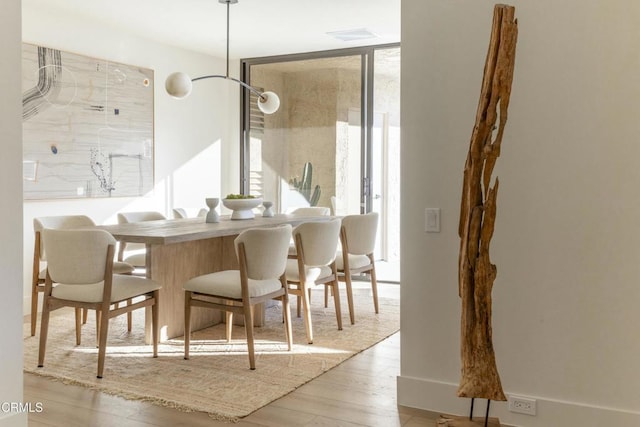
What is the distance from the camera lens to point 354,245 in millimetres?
5000

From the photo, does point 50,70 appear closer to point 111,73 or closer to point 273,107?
point 111,73

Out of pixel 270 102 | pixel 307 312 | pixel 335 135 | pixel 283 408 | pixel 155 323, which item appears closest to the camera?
pixel 283 408

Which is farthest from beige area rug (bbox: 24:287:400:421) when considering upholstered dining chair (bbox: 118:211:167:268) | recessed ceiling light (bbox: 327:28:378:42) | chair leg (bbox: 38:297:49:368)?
recessed ceiling light (bbox: 327:28:378:42)

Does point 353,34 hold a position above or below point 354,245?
above

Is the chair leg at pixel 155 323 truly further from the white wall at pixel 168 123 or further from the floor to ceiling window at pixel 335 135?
the floor to ceiling window at pixel 335 135

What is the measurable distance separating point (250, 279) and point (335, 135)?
357 centimetres

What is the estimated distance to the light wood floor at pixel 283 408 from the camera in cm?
294

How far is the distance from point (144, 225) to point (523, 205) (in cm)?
287

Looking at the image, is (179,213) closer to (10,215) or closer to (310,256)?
(310,256)

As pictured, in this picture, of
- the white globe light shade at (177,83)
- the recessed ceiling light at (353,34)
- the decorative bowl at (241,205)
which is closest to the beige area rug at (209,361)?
the decorative bowl at (241,205)

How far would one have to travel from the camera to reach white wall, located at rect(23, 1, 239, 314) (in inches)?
212

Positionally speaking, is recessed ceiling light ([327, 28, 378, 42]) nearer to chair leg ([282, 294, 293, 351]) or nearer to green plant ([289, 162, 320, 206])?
green plant ([289, 162, 320, 206])

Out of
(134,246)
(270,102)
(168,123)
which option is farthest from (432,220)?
(168,123)

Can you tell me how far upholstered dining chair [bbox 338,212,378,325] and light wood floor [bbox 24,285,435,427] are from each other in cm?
135
